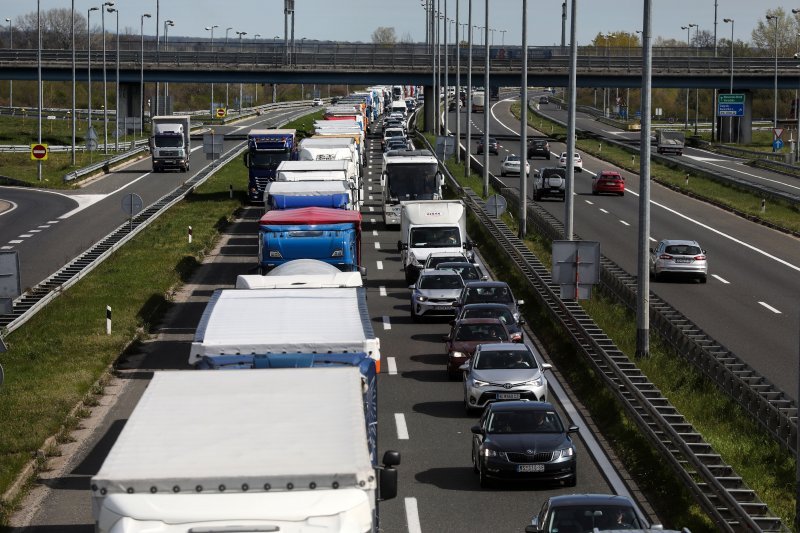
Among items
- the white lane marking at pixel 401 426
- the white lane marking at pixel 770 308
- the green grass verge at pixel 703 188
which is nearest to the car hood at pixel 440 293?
the white lane marking at pixel 770 308

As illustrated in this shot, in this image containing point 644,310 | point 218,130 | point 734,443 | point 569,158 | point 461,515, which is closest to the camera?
point 461,515

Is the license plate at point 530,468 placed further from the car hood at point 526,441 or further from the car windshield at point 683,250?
the car windshield at point 683,250

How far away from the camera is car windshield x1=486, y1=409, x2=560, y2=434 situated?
879 inches

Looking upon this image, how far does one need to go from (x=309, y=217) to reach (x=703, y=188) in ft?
162

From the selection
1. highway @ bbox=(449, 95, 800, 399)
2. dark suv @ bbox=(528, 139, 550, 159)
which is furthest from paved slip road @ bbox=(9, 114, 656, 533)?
dark suv @ bbox=(528, 139, 550, 159)

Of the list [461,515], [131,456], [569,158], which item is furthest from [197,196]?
[131,456]

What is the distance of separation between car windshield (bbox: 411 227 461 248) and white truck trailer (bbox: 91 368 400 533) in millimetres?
33422

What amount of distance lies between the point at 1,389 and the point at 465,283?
15469 mm

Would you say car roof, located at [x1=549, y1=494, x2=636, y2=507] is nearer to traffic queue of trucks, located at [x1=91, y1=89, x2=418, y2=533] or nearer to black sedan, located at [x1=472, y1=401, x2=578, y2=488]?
traffic queue of trucks, located at [x1=91, y1=89, x2=418, y2=533]

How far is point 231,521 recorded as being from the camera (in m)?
11.2

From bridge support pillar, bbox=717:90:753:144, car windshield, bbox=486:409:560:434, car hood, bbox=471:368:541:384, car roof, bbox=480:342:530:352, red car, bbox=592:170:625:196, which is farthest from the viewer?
bridge support pillar, bbox=717:90:753:144

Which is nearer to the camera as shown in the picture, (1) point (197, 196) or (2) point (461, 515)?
(2) point (461, 515)

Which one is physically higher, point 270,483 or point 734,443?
point 270,483

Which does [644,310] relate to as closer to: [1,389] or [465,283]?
[465,283]
